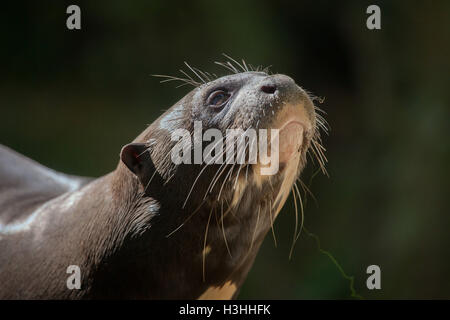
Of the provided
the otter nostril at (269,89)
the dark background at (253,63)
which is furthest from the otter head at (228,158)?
the dark background at (253,63)

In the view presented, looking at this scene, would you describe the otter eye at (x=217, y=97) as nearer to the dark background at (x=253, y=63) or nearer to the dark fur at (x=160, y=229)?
the dark fur at (x=160, y=229)

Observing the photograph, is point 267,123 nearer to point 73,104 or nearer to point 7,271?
point 7,271

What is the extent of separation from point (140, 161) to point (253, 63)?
3445mm

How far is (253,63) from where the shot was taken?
5.67m

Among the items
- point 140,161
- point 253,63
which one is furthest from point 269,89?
point 253,63

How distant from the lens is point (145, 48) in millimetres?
5734

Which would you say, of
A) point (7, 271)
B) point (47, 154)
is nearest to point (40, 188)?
point (7, 271)

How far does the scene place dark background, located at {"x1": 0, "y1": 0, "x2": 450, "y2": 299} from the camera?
17.5 feet

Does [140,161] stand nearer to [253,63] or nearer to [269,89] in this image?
[269,89]

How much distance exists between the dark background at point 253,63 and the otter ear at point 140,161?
309cm

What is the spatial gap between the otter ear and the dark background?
3093 millimetres

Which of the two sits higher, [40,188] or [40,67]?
[40,67]

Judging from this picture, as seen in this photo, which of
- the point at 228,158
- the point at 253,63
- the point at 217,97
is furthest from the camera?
the point at 253,63
